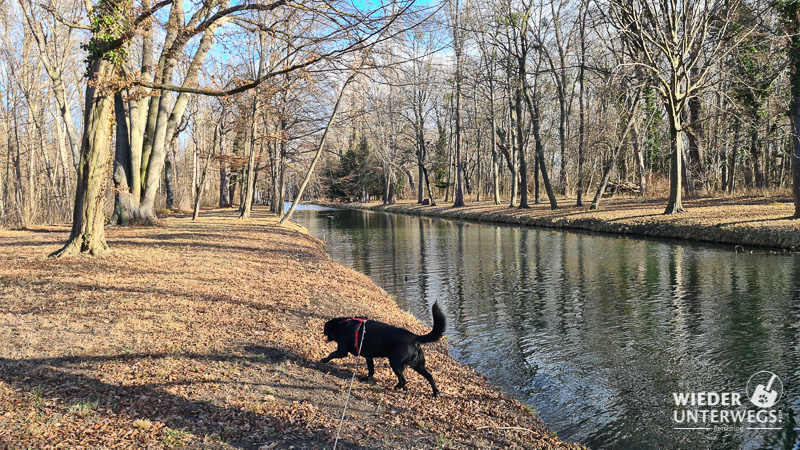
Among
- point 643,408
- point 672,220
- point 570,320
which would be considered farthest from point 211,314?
point 672,220

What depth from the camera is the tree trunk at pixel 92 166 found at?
1191cm

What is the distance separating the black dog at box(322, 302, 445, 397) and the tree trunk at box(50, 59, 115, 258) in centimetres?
875

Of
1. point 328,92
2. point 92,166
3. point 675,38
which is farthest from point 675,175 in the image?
point 92,166

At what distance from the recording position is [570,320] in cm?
1077

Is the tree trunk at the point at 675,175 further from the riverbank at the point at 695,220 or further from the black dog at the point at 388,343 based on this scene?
the black dog at the point at 388,343

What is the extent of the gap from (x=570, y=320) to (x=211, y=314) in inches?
275

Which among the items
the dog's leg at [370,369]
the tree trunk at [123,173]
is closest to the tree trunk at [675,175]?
the dog's leg at [370,369]

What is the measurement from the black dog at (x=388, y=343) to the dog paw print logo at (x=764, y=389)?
168 inches

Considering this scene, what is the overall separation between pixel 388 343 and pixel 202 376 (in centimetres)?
205

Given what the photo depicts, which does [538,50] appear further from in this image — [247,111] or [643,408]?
[643,408]

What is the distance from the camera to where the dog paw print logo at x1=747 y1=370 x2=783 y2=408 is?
6734 mm

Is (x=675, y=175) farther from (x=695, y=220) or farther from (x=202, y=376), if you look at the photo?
(x=202, y=376)

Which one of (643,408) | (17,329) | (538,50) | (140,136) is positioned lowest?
(643,408)

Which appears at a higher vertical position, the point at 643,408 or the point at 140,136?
the point at 140,136
